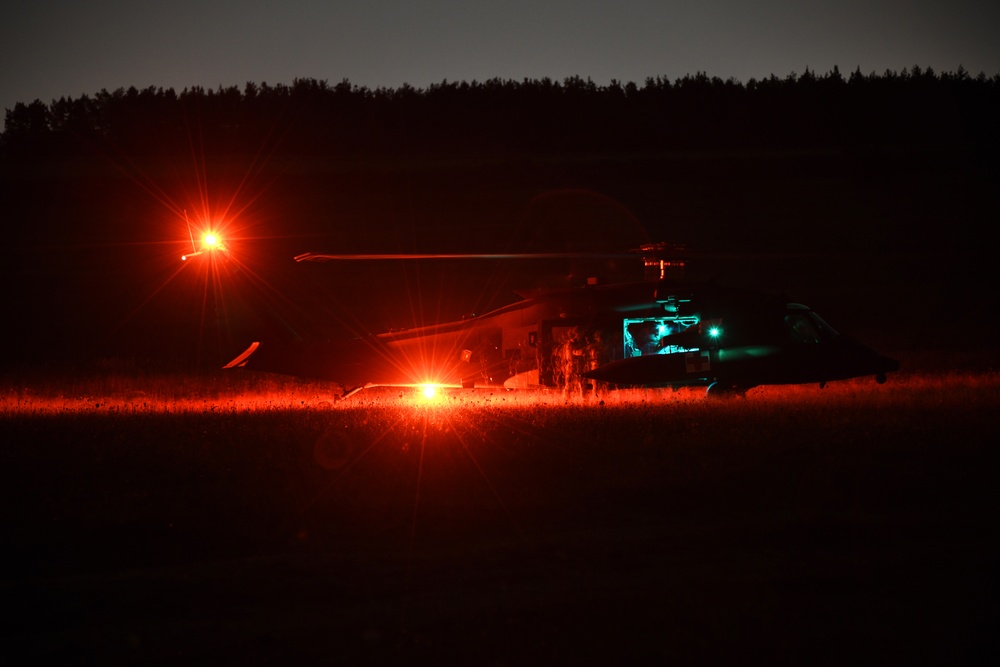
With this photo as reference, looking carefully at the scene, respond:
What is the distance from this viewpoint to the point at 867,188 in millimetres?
47000

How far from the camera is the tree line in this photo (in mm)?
51312

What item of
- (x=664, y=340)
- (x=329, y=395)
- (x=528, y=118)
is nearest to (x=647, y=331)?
(x=664, y=340)

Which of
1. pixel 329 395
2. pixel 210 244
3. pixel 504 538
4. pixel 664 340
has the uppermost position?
pixel 210 244

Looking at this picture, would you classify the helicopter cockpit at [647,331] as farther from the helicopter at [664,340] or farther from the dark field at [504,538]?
the dark field at [504,538]

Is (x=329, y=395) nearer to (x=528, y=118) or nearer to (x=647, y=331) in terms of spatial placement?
(x=647, y=331)

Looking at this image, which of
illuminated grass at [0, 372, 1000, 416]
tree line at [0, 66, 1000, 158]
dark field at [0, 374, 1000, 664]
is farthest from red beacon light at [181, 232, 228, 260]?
tree line at [0, 66, 1000, 158]

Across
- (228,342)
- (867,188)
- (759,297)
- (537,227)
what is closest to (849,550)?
(759,297)

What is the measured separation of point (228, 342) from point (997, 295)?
98.2 ft

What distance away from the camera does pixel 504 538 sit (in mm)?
7109

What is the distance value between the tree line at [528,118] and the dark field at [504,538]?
41.9m

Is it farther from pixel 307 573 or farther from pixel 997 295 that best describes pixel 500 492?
pixel 997 295

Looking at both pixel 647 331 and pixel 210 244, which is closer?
pixel 647 331

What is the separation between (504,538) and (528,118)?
4915 centimetres

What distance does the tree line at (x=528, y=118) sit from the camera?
51312 millimetres
